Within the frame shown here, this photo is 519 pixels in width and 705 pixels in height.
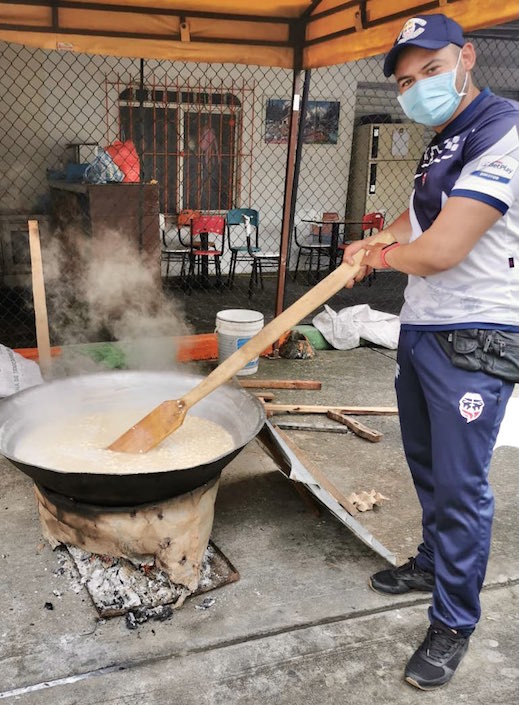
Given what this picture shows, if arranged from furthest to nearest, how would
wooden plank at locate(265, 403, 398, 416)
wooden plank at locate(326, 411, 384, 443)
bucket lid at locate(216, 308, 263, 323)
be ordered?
1. bucket lid at locate(216, 308, 263, 323)
2. wooden plank at locate(265, 403, 398, 416)
3. wooden plank at locate(326, 411, 384, 443)

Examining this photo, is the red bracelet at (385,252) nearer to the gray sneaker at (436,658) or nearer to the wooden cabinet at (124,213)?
the gray sneaker at (436,658)

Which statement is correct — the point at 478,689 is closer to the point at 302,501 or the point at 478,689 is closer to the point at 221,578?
the point at 221,578

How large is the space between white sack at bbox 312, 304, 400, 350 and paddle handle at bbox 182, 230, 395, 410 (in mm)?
3945

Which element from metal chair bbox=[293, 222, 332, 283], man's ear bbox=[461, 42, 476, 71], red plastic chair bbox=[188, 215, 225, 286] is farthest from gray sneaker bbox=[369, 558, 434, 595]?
metal chair bbox=[293, 222, 332, 283]

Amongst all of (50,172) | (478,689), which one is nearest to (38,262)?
(478,689)

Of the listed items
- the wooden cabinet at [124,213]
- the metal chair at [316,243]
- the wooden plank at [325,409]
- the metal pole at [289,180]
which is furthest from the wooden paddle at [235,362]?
the metal chair at [316,243]

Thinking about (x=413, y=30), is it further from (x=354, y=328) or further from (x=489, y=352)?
(x=354, y=328)

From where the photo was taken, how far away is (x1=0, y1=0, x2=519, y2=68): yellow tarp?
4.18m

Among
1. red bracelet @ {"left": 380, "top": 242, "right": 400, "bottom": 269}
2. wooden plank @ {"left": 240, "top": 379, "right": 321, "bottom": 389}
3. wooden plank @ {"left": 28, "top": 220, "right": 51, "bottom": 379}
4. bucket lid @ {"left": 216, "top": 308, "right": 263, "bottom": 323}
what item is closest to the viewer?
red bracelet @ {"left": 380, "top": 242, "right": 400, "bottom": 269}

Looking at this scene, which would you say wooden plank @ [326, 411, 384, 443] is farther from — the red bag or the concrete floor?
the red bag

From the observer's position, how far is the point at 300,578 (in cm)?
282

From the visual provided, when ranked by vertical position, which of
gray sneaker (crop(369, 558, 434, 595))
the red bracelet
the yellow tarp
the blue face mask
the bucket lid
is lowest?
gray sneaker (crop(369, 558, 434, 595))

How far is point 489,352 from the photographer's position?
2035mm

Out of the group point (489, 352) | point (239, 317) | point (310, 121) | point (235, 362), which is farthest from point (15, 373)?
point (310, 121)
